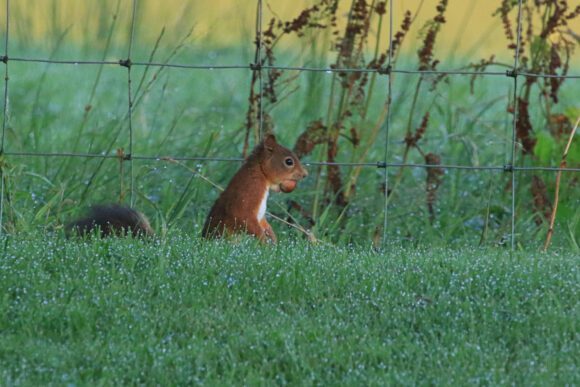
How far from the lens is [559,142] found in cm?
828

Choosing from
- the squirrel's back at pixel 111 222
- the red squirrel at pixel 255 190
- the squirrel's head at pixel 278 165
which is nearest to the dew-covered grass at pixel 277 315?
the squirrel's back at pixel 111 222

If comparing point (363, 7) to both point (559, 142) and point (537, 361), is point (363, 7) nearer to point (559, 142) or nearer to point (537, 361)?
point (559, 142)

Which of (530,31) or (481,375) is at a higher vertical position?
(530,31)

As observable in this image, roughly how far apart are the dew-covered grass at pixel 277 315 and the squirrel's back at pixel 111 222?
0.40 metres

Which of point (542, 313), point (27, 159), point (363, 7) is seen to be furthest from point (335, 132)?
point (542, 313)

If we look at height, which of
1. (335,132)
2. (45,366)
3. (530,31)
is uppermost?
(530,31)

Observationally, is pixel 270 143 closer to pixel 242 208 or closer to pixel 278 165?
pixel 278 165

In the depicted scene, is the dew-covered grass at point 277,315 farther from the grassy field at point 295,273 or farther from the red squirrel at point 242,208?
the red squirrel at point 242,208

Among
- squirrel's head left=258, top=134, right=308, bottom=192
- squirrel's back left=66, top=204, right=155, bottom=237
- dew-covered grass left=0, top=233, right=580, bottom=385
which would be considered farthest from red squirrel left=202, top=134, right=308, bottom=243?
dew-covered grass left=0, top=233, right=580, bottom=385

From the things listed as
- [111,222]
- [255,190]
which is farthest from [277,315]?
[255,190]

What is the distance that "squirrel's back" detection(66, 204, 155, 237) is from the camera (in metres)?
6.71

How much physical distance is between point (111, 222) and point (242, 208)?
0.68 meters

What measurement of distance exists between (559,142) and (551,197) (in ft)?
1.09

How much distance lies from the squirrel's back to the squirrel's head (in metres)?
0.76
